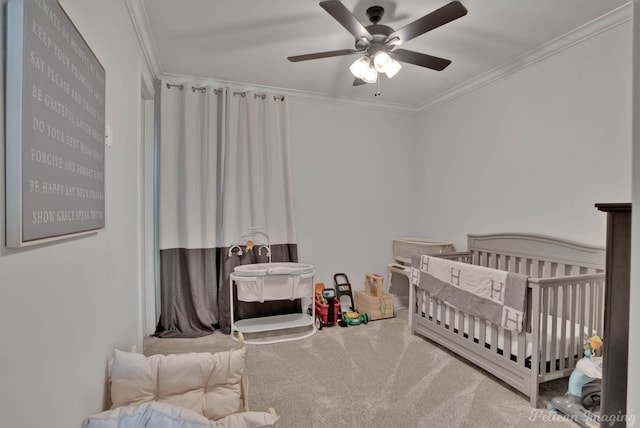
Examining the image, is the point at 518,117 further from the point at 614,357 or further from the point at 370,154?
the point at 614,357

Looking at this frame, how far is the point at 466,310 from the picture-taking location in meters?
2.29

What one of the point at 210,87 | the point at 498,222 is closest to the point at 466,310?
the point at 498,222

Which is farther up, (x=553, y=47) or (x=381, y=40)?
(x=553, y=47)

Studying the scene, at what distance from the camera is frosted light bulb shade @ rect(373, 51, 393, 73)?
1.95m

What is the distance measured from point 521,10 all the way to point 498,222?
168 cm

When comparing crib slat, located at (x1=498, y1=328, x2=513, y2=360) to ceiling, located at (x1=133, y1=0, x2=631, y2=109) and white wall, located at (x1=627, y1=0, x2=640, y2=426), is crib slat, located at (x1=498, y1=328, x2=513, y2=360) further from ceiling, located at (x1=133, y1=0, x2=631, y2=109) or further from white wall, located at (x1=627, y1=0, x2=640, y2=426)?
ceiling, located at (x1=133, y1=0, x2=631, y2=109)

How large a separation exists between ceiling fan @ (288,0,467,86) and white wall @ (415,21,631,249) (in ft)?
3.47

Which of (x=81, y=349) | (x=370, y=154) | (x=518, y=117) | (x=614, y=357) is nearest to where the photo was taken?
(x=614, y=357)

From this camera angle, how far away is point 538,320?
1840mm

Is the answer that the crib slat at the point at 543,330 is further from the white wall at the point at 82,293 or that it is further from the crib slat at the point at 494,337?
the white wall at the point at 82,293

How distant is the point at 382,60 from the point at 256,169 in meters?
1.65

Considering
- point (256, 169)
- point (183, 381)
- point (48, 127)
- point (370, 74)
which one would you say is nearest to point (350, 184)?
point (256, 169)

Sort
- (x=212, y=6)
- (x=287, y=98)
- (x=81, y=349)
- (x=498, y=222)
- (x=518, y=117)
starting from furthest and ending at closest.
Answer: (x=287, y=98) → (x=498, y=222) → (x=518, y=117) → (x=212, y=6) → (x=81, y=349)

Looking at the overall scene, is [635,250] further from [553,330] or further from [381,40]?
[381,40]
